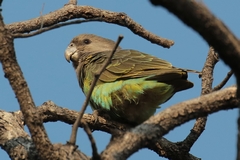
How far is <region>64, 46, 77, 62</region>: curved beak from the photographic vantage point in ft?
24.4

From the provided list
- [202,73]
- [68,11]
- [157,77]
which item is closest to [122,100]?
[157,77]

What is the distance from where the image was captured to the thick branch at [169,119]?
3.26 metres

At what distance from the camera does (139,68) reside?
577 centimetres

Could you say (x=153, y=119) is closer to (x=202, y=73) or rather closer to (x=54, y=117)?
(x=54, y=117)

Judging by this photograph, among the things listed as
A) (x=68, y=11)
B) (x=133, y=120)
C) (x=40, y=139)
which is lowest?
(x=40, y=139)


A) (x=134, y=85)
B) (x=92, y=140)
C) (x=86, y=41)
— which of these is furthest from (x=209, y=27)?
(x=86, y=41)

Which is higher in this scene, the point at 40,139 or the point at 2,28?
the point at 2,28

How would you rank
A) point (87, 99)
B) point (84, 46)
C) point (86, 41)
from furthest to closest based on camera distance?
point (86, 41)
point (84, 46)
point (87, 99)

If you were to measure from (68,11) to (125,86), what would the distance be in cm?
129

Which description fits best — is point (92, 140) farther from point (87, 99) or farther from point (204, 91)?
point (204, 91)

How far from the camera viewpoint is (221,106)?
330 centimetres

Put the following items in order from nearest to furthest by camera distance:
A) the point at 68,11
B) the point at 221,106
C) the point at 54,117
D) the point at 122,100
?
the point at 221,106, the point at 54,117, the point at 122,100, the point at 68,11

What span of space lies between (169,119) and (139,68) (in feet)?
8.01

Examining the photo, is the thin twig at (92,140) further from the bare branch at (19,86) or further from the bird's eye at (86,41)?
the bird's eye at (86,41)
